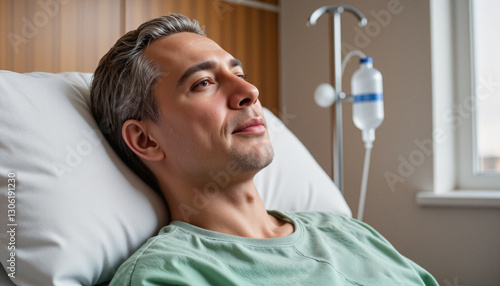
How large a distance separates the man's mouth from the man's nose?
4 centimetres

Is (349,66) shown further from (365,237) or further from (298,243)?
(298,243)

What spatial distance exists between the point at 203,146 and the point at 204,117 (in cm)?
6

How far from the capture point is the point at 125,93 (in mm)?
1066

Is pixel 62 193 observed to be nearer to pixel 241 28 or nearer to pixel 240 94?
pixel 240 94

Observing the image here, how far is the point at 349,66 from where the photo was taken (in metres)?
2.33

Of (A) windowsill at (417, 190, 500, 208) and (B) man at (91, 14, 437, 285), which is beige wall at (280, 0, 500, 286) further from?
(B) man at (91, 14, 437, 285)

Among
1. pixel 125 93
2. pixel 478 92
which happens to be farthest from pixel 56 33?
pixel 478 92

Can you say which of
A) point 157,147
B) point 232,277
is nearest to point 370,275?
point 232,277

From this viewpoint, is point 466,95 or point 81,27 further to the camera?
point 466,95

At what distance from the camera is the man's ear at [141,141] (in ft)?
3.46

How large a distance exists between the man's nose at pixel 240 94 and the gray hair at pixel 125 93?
171 millimetres

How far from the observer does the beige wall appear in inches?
76.9

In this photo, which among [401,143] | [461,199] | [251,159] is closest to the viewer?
[251,159]

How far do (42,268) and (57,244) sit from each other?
4cm
